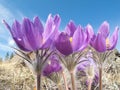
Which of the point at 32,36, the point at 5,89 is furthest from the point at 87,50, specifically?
the point at 5,89

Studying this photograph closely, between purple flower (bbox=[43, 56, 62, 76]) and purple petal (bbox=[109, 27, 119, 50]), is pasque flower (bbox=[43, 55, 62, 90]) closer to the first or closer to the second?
purple flower (bbox=[43, 56, 62, 76])

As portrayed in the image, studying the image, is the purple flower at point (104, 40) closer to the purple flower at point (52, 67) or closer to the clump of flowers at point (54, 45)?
the clump of flowers at point (54, 45)

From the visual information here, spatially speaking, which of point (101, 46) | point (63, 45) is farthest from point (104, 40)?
point (63, 45)

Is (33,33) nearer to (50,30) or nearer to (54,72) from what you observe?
(50,30)

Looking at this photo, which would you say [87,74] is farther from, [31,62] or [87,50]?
[31,62]

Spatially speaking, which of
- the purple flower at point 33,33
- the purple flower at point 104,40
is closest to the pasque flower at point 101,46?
the purple flower at point 104,40

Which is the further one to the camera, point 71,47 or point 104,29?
point 104,29
